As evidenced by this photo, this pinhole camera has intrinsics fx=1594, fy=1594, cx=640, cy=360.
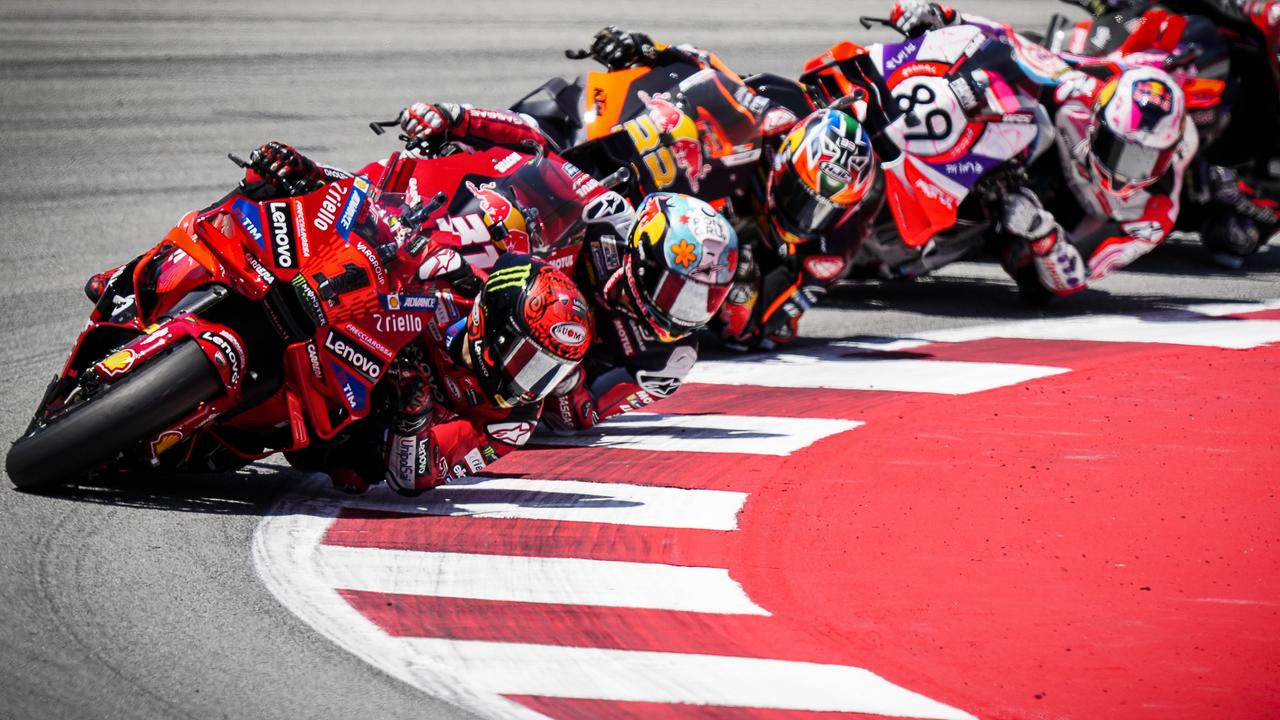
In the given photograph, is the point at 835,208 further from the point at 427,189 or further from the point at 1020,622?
the point at 1020,622

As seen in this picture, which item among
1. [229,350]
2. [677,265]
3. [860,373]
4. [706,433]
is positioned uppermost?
[229,350]

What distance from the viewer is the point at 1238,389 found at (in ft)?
29.3

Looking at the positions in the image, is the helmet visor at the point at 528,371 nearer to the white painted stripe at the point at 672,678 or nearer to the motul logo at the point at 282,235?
the motul logo at the point at 282,235

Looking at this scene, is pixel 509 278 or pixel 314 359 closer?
pixel 314 359

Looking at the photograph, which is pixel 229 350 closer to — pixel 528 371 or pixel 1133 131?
pixel 528 371

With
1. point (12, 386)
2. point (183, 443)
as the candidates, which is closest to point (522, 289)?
point (183, 443)

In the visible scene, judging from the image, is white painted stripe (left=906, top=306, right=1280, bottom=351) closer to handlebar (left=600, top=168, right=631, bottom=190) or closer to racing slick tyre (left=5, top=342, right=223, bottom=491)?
handlebar (left=600, top=168, right=631, bottom=190)

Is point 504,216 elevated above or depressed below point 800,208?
above

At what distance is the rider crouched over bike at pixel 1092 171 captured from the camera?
10.6 metres

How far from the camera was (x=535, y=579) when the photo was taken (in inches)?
237

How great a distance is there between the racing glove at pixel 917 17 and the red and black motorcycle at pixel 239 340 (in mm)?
4996

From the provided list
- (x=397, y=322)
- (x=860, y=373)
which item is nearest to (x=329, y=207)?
(x=397, y=322)

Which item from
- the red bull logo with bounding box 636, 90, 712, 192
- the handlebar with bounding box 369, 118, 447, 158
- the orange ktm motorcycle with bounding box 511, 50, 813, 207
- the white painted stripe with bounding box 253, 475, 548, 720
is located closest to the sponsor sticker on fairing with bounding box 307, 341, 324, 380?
the white painted stripe with bounding box 253, 475, 548, 720

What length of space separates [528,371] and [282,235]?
1.15 metres
